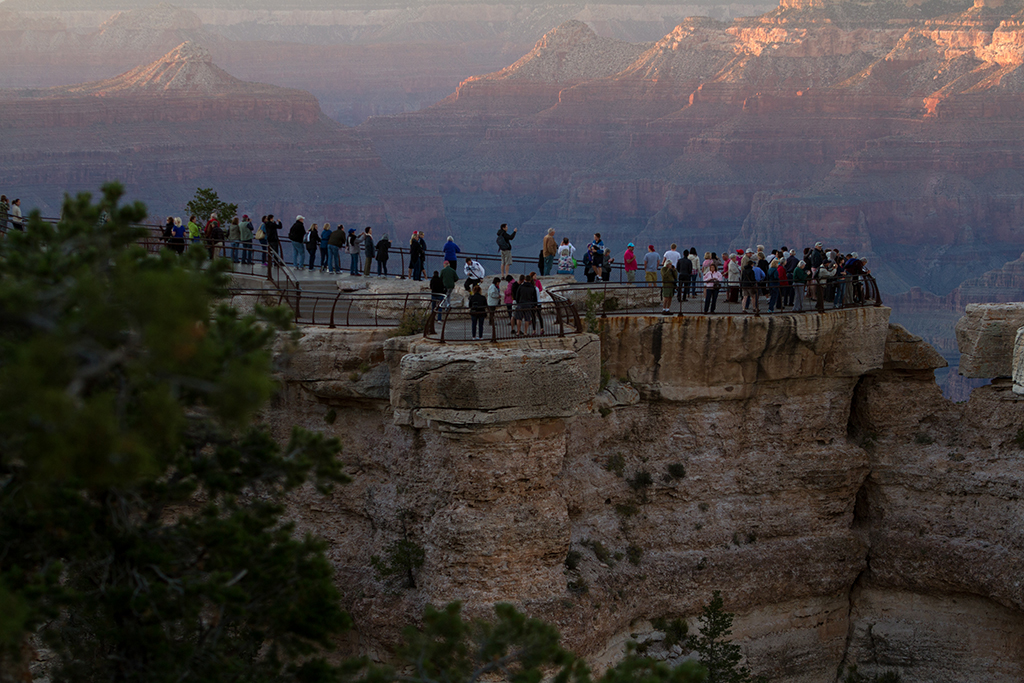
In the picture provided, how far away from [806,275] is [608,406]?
660 centimetres

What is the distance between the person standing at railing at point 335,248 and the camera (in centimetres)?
3769

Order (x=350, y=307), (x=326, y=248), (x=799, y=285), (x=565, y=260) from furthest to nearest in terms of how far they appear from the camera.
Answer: (x=326, y=248)
(x=565, y=260)
(x=799, y=285)
(x=350, y=307)

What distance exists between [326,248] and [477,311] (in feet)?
35.8

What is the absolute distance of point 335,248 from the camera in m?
39.1

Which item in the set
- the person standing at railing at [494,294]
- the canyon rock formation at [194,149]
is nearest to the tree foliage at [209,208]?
the person standing at railing at [494,294]

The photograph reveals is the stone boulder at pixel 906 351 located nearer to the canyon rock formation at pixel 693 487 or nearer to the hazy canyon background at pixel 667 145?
the canyon rock formation at pixel 693 487

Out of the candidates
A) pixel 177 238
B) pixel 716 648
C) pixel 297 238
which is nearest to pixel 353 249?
pixel 297 238

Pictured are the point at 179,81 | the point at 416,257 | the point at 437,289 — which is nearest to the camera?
the point at 437,289

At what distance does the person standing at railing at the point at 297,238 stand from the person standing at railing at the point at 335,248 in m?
0.86

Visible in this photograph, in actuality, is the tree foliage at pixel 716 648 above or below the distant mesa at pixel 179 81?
below

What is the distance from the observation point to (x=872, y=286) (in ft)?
117

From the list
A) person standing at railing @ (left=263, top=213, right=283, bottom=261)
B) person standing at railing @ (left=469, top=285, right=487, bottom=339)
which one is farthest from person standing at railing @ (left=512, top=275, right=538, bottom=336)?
person standing at railing @ (left=263, top=213, right=283, bottom=261)

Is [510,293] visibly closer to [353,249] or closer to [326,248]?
[353,249]

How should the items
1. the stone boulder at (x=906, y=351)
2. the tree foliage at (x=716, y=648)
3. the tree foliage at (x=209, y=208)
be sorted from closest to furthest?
1. the tree foliage at (x=716, y=648)
2. the stone boulder at (x=906, y=351)
3. the tree foliage at (x=209, y=208)
